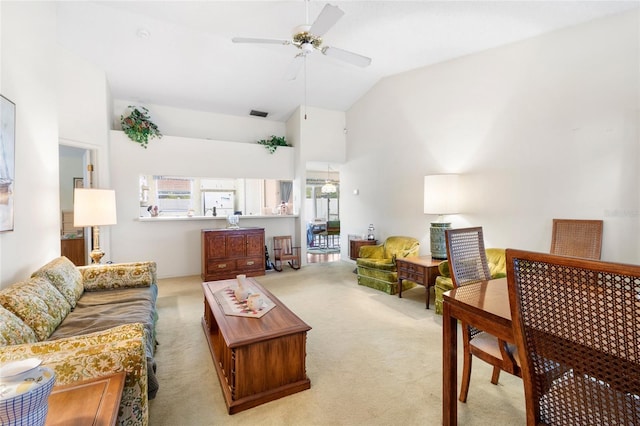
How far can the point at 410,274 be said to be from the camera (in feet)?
12.5

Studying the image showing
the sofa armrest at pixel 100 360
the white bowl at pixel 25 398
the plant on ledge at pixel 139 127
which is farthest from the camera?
the plant on ledge at pixel 139 127

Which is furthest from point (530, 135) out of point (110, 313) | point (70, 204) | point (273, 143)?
point (70, 204)

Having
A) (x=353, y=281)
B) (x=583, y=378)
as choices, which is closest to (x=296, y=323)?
(x=583, y=378)

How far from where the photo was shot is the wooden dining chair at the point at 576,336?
0.78m

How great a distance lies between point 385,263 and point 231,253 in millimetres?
2670

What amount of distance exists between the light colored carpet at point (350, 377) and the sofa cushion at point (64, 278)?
84 cm

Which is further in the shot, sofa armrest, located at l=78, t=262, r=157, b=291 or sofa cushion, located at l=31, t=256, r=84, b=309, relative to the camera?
sofa armrest, located at l=78, t=262, r=157, b=291

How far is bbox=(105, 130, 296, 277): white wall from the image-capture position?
476 centimetres

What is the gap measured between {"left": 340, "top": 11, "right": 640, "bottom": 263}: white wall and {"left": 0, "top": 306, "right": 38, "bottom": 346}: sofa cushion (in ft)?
14.3

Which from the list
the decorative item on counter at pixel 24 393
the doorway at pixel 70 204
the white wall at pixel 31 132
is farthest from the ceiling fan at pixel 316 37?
the doorway at pixel 70 204

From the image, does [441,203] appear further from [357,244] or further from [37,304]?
[37,304]

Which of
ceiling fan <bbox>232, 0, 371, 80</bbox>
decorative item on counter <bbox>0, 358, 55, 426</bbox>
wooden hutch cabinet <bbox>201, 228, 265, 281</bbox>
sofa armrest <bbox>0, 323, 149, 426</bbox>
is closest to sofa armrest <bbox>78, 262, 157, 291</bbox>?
sofa armrest <bbox>0, 323, 149, 426</bbox>

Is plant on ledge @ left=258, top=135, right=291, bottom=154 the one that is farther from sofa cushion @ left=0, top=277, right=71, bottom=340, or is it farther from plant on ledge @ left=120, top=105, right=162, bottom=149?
sofa cushion @ left=0, top=277, right=71, bottom=340

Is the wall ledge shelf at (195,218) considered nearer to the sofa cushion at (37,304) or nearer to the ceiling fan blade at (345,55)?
the sofa cushion at (37,304)
